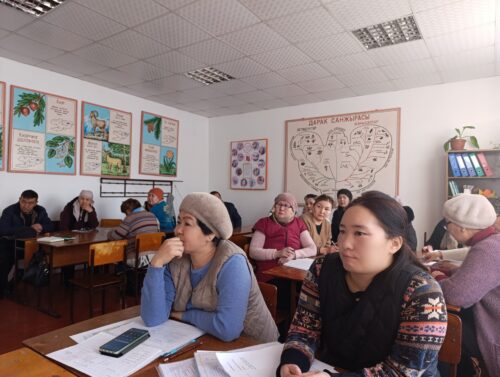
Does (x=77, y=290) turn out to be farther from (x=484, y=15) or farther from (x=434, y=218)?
(x=484, y=15)

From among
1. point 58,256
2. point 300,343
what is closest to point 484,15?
point 300,343

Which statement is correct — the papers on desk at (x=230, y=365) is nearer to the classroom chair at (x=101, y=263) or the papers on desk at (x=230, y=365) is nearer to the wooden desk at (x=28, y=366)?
the wooden desk at (x=28, y=366)

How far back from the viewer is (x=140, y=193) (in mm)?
6039

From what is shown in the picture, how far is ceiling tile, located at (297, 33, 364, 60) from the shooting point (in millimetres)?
3620

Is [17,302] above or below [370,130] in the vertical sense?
below

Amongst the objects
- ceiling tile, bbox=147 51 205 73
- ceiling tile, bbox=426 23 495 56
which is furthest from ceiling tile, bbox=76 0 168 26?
ceiling tile, bbox=426 23 495 56

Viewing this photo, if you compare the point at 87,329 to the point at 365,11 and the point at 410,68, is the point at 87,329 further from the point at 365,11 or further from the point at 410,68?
the point at 410,68

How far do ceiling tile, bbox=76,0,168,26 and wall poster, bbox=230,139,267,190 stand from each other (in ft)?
12.0

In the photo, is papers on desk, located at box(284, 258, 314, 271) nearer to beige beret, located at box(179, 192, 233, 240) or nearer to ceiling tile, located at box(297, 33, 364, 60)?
beige beret, located at box(179, 192, 233, 240)

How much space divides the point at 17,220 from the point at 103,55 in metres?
2.26

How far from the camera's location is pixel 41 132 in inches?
183

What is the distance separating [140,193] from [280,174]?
8.34 ft

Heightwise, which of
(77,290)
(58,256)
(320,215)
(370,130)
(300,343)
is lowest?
(77,290)

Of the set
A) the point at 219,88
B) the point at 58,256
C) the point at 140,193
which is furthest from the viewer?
the point at 140,193
